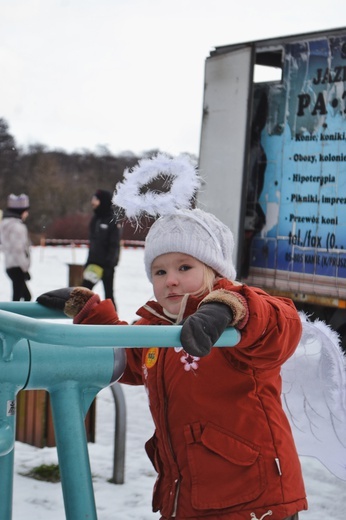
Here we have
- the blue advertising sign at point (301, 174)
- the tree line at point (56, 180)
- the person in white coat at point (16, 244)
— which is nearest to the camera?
the blue advertising sign at point (301, 174)

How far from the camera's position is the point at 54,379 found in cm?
174

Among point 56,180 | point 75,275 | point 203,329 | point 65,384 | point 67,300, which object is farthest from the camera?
point 56,180

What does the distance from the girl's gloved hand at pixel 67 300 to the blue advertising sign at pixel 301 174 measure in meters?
3.45

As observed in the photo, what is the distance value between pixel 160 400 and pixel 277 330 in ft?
1.29

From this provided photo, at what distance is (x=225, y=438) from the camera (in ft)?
6.48

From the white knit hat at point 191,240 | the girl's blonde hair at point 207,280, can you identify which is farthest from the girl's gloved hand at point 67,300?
the girl's blonde hair at point 207,280

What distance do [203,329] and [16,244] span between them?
7.82m

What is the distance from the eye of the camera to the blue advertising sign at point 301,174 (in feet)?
18.1

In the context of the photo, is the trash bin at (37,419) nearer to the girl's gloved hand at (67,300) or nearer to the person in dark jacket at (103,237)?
the girl's gloved hand at (67,300)

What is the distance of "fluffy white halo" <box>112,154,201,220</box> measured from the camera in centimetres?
213

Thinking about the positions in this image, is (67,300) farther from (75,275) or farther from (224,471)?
(75,275)

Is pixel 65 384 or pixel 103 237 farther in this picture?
pixel 103 237

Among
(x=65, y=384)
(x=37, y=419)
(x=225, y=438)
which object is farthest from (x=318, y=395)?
(x=37, y=419)

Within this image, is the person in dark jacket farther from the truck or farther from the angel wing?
the angel wing
